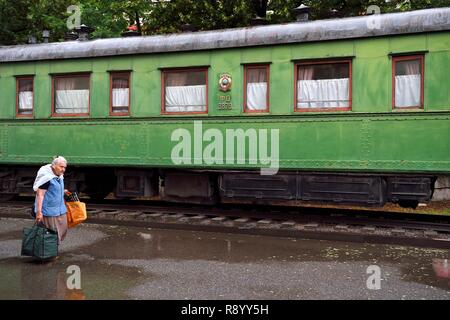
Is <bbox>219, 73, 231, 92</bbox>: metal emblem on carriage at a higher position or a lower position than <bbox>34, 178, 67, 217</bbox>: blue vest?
higher

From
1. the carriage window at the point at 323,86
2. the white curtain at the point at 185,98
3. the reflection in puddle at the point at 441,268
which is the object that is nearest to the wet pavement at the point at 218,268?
the reflection in puddle at the point at 441,268

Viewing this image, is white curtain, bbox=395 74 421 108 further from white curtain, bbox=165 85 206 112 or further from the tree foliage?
the tree foliage

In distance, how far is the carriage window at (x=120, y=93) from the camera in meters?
10.5

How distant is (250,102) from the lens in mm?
9562

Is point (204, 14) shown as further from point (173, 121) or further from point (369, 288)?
point (369, 288)

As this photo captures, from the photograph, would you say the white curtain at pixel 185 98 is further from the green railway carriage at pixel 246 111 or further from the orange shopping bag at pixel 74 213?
the orange shopping bag at pixel 74 213

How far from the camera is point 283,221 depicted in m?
9.42

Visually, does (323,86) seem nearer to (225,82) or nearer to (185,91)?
(225,82)

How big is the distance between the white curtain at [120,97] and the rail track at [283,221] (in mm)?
2289

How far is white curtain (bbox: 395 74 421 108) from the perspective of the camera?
27.7 ft

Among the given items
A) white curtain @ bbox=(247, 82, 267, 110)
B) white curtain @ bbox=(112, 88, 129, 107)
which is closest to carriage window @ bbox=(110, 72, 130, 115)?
white curtain @ bbox=(112, 88, 129, 107)

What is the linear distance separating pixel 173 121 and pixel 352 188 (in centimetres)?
375

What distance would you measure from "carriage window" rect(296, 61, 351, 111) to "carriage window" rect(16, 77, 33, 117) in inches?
246

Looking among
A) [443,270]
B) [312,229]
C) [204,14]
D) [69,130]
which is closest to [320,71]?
[312,229]
